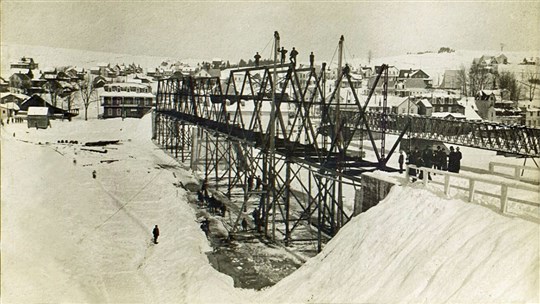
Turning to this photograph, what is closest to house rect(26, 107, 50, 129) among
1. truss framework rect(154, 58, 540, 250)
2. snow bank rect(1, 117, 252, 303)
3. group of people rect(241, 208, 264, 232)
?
truss framework rect(154, 58, 540, 250)

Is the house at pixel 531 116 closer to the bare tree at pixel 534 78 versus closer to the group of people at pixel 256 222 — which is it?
the bare tree at pixel 534 78

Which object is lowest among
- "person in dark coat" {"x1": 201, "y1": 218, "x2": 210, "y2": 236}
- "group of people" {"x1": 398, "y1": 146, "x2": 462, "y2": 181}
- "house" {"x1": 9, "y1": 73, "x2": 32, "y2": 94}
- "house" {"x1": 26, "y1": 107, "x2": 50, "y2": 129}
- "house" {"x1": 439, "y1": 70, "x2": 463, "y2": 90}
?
"person in dark coat" {"x1": 201, "y1": 218, "x2": 210, "y2": 236}

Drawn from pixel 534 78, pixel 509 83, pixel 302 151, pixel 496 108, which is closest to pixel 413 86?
pixel 509 83

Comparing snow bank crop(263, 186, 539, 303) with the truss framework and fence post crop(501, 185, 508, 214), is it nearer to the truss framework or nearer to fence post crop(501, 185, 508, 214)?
fence post crop(501, 185, 508, 214)

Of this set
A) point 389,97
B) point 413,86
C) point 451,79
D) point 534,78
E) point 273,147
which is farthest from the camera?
point 451,79

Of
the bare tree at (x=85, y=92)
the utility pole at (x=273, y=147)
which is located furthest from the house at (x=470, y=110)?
the bare tree at (x=85, y=92)

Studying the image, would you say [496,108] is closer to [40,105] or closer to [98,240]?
[98,240]

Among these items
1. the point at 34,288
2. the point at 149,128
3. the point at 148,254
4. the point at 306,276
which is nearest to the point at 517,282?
the point at 306,276
